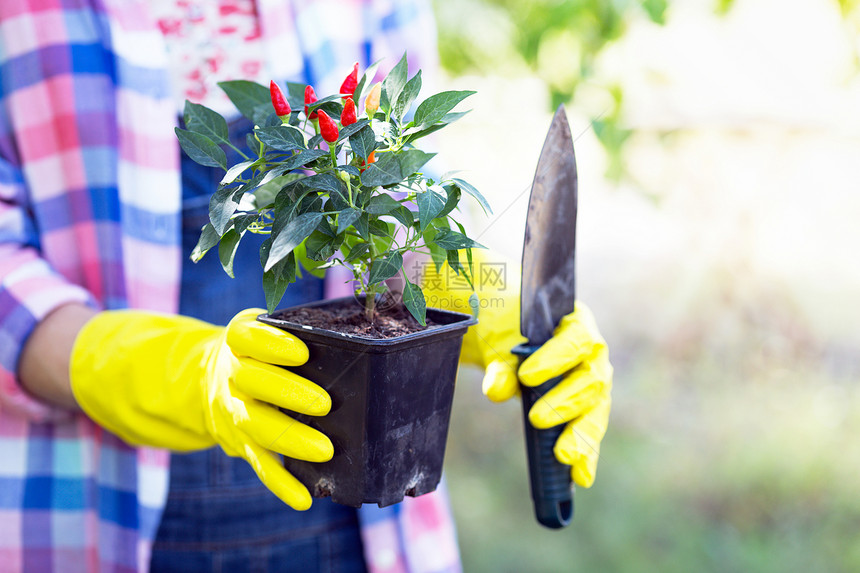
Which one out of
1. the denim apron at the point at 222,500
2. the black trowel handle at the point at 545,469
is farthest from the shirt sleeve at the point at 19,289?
the black trowel handle at the point at 545,469

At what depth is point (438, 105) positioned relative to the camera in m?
0.52

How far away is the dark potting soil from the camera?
0.58m

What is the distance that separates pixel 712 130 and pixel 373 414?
2652mm

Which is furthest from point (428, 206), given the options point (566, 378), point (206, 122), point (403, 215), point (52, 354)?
point (52, 354)

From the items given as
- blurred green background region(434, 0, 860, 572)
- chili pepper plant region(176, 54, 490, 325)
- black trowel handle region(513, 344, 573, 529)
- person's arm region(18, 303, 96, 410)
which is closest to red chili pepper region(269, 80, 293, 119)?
chili pepper plant region(176, 54, 490, 325)

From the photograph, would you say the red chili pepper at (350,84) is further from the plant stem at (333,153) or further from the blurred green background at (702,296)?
the blurred green background at (702,296)

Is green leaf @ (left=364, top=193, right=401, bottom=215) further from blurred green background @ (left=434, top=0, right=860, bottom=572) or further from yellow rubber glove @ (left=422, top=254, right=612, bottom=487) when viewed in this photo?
blurred green background @ (left=434, top=0, right=860, bottom=572)

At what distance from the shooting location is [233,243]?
542 mm

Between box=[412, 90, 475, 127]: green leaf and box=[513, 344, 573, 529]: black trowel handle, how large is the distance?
306 millimetres

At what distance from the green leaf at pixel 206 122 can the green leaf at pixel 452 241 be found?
22 centimetres

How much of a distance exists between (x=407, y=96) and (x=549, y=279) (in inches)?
10.8

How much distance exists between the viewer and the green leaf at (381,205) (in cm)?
51

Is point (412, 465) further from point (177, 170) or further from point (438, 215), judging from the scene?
point (177, 170)

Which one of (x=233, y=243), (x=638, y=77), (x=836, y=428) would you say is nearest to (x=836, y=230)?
(x=836, y=428)
